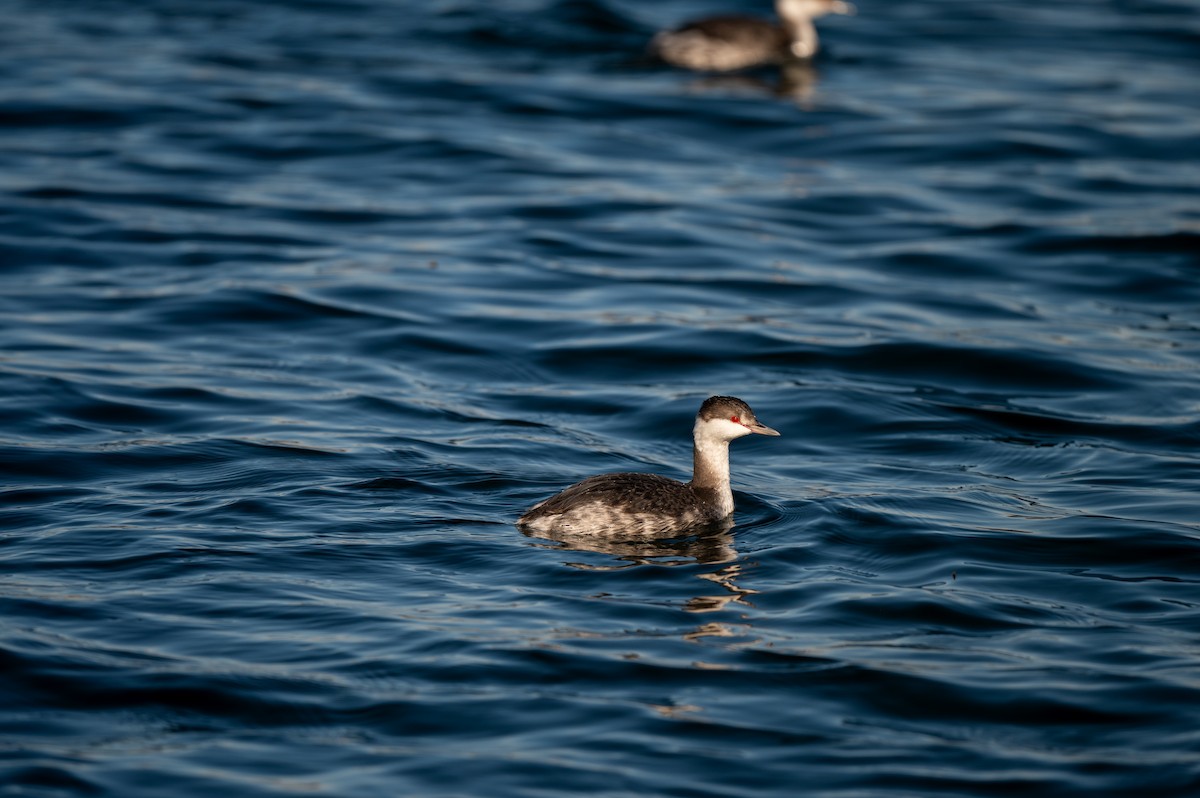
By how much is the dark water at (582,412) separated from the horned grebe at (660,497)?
213 millimetres

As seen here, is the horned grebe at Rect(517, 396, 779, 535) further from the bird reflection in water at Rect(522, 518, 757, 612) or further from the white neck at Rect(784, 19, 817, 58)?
the white neck at Rect(784, 19, 817, 58)

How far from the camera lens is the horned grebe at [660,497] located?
33.7 ft

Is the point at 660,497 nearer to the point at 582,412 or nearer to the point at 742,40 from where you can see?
the point at 582,412

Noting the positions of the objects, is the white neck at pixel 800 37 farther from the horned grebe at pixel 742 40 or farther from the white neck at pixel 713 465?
the white neck at pixel 713 465

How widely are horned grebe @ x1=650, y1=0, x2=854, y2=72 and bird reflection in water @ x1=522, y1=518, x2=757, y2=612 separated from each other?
1665 centimetres

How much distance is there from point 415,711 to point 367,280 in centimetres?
963

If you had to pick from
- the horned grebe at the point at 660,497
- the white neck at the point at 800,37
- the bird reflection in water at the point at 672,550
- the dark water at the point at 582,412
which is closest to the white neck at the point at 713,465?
the horned grebe at the point at 660,497

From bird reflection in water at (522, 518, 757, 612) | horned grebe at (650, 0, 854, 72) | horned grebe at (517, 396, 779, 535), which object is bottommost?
bird reflection in water at (522, 518, 757, 612)

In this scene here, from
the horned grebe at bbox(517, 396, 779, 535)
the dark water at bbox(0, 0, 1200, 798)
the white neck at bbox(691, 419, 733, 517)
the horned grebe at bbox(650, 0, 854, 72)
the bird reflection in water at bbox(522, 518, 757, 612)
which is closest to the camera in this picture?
the dark water at bbox(0, 0, 1200, 798)

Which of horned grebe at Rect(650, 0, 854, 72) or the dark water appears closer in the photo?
the dark water

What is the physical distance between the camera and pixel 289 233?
1889 cm

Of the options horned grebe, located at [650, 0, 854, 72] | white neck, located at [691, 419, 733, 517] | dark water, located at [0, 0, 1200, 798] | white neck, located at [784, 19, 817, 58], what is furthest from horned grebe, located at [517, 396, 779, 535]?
white neck, located at [784, 19, 817, 58]

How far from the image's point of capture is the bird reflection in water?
9.97 metres

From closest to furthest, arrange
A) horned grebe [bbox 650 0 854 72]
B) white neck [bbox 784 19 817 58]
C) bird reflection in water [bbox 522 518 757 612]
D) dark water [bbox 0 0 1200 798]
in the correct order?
dark water [bbox 0 0 1200 798] → bird reflection in water [bbox 522 518 757 612] → horned grebe [bbox 650 0 854 72] → white neck [bbox 784 19 817 58]
